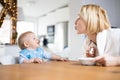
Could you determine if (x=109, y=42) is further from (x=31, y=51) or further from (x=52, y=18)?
(x=52, y=18)

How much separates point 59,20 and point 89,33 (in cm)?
675

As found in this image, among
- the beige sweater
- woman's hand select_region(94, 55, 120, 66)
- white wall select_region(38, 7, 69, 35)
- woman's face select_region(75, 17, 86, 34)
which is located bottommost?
woman's hand select_region(94, 55, 120, 66)

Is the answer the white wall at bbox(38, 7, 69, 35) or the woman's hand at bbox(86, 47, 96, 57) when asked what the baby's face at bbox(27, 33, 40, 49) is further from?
the white wall at bbox(38, 7, 69, 35)

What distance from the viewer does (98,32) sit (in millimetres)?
1313

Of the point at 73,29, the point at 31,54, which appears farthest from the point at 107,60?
the point at 73,29

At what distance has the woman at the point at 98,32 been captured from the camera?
1.24 metres

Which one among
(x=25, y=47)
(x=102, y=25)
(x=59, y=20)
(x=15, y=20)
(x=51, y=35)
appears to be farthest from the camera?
(x=51, y=35)

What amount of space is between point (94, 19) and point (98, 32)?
9 cm

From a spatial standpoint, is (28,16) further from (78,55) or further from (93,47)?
(93,47)

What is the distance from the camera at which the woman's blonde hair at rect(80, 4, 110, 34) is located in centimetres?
130

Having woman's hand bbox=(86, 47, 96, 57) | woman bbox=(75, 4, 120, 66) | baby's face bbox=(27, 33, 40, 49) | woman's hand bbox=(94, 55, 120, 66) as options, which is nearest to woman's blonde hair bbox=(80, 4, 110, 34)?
woman bbox=(75, 4, 120, 66)

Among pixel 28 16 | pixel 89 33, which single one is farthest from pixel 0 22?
pixel 28 16

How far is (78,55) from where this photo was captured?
292 cm

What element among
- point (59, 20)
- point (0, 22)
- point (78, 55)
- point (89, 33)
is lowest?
point (78, 55)
